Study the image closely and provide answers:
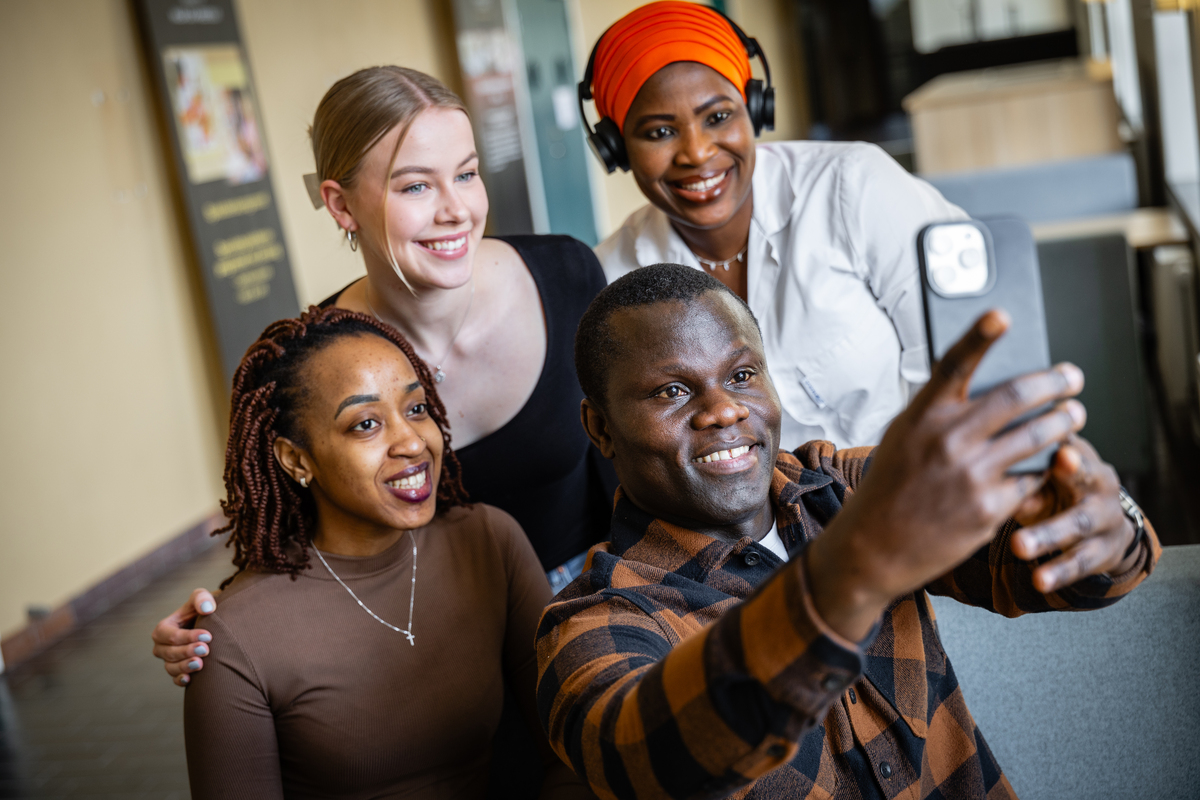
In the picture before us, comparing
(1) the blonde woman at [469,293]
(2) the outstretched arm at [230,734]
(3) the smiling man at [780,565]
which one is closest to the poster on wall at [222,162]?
(1) the blonde woman at [469,293]

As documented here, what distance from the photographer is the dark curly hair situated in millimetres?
1404

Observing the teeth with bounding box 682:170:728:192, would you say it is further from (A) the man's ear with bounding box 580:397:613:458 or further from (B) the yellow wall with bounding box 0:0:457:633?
(B) the yellow wall with bounding box 0:0:457:633

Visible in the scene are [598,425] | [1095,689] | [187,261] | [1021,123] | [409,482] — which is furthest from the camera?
[1021,123]

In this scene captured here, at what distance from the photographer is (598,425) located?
147 centimetres

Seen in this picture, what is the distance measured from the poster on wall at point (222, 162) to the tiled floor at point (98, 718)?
1522 mm

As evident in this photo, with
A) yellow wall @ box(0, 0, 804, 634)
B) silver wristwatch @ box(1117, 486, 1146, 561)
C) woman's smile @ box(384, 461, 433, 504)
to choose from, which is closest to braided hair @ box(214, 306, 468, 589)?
woman's smile @ box(384, 461, 433, 504)

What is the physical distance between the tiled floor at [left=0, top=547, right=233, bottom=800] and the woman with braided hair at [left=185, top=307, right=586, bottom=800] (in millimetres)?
1848

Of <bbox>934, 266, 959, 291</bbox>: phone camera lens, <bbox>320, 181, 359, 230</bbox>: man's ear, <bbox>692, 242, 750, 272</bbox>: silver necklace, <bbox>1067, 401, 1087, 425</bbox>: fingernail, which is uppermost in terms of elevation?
<bbox>320, 181, 359, 230</bbox>: man's ear

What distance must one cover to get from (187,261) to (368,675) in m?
4.17

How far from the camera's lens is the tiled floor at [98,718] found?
129 inches

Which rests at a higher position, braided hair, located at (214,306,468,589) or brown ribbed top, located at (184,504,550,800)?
braided hair, located at (214,306,468,589)

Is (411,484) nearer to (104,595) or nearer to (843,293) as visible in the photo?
(843,293)

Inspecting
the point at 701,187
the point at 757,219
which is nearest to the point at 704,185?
the point at 701,187

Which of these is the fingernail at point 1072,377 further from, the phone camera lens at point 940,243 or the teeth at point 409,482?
the teeth at point 409,482
